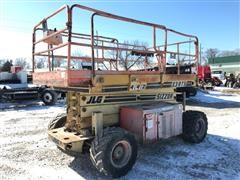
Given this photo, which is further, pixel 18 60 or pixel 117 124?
pixel 18 60

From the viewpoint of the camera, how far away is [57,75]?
5.20 meters

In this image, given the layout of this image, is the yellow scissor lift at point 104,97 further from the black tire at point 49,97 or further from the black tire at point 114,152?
the black tire at point 49,97

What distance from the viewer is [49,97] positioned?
1491cm

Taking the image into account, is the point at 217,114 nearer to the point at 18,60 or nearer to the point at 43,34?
the point at 43,34

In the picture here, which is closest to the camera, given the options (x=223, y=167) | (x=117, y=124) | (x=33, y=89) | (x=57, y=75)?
(x=57, y=75)

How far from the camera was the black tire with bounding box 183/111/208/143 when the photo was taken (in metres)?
6.86

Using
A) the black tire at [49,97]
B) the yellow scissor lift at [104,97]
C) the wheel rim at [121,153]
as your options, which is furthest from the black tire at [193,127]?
the black tire at [49,97]

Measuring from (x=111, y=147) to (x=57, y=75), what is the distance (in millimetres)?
1645

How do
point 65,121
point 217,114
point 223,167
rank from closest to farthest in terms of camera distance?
1. point 223,167
2. point 65,121
3. point 217,114

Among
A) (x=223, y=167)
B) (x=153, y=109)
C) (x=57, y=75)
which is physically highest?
(x=57, y=75)

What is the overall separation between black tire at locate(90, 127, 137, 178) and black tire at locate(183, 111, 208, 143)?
7.06 ft

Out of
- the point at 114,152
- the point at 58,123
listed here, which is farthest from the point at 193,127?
the point at 58,123

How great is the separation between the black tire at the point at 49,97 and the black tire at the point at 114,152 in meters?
10.3

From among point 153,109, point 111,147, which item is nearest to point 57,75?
point 111,147
